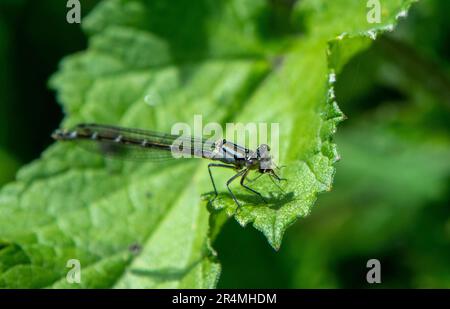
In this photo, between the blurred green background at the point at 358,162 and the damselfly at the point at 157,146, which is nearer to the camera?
the damselfly at the point at 157,146

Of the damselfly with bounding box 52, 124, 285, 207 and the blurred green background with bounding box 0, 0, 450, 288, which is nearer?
the damselfly with bounding box 52, 124, 285, 207

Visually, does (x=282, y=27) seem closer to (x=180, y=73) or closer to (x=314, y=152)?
(x=180, y=73)

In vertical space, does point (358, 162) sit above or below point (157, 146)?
above

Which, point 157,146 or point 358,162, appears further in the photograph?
point 358,162
